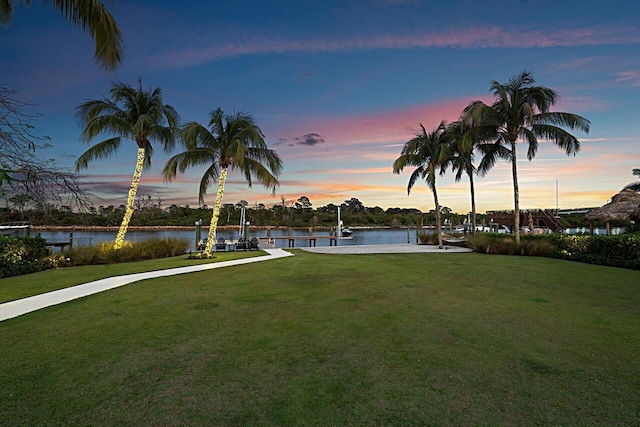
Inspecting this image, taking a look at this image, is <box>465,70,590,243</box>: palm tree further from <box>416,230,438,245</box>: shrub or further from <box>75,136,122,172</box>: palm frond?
<box>75,136,122,172</box>: palm frond

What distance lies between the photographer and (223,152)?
46.5 feet

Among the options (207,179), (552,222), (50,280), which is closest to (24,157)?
(50,280)

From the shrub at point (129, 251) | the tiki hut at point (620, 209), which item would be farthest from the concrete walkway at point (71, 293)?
the tiki hut at point (620, 209)

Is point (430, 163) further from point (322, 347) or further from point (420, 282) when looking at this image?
point (322, 347)

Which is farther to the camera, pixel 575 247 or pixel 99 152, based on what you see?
pixel 99 152

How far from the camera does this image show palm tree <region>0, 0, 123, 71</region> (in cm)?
428

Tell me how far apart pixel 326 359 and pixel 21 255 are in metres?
11.2

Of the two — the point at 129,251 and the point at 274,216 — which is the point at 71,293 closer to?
the point at 129,251

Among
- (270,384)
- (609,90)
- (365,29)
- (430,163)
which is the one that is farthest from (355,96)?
(270,384)

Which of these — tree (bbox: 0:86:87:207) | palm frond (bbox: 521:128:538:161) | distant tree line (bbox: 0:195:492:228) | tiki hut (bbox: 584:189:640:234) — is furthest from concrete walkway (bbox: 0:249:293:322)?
distant tree line (bbox: 0:195:492:228)

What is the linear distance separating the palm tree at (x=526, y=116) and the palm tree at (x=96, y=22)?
14588mm

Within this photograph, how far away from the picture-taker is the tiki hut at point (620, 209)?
18.9 metres

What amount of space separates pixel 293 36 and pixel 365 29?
3048 mm

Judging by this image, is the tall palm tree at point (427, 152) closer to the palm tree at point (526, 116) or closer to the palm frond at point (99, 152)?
the palm tree at point (526, 116)
